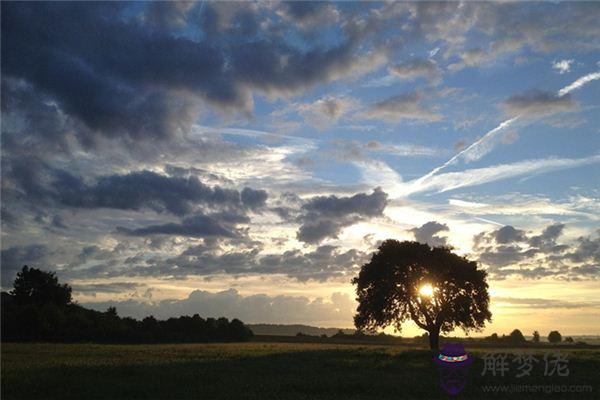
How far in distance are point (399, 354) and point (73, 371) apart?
1054 inches

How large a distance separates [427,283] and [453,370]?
95.2 ft

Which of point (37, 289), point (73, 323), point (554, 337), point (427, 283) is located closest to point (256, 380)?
point (427, 283)

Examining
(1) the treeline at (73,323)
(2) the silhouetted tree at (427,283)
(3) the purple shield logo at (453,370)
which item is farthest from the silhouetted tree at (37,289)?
(3) the purple shield logo at (453,370)

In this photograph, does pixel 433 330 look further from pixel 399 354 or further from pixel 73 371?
pixel 73 371

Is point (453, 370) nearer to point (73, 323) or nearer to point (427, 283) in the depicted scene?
point (427, 283)

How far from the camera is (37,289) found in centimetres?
9456

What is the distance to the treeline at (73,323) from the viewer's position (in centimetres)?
7438

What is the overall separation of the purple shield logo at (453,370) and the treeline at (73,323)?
58.5m

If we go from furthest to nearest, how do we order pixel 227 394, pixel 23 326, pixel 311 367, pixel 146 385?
pixel 23 326 → pixel 311 367 → pixel 146 385 → pixel 227 394

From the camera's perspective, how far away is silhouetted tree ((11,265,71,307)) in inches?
3691

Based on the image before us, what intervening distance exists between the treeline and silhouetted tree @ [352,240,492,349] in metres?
38.5

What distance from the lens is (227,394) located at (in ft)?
69.4

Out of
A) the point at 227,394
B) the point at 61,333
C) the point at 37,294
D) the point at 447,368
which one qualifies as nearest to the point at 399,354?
the point at 447,368

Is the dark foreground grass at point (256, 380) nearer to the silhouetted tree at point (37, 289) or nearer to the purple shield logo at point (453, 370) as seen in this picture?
the purple shield logo at point (453, 370)
